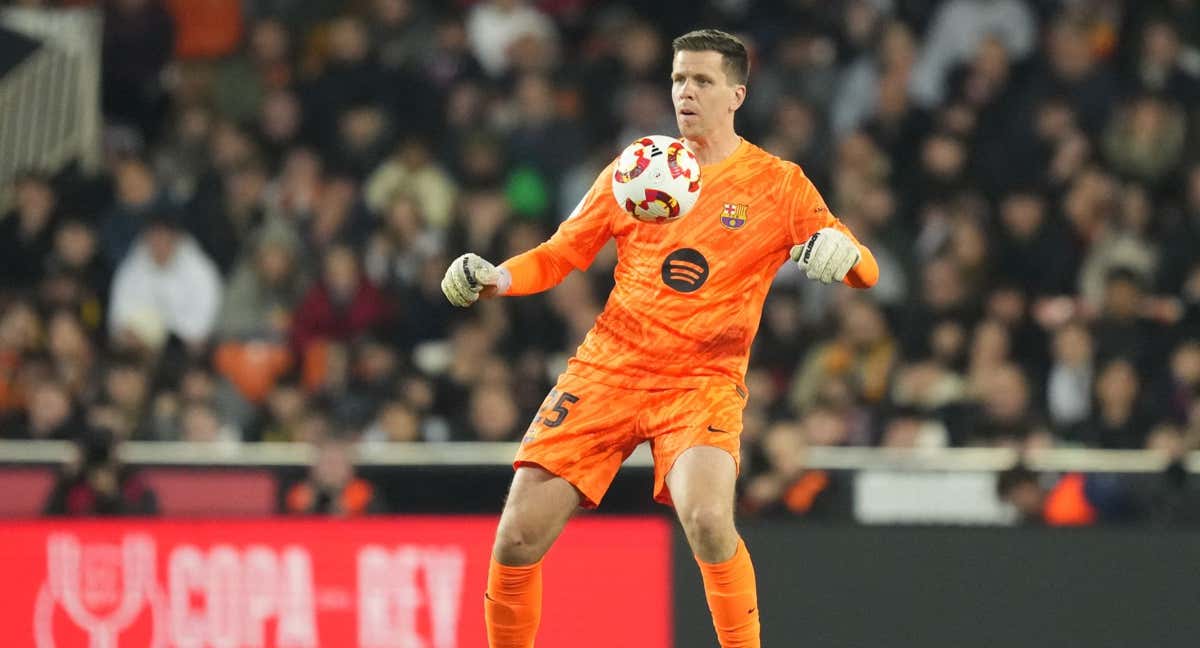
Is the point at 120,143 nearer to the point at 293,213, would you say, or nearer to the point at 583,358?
the point at 293,213

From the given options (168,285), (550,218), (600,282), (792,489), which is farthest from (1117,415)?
(168,285)

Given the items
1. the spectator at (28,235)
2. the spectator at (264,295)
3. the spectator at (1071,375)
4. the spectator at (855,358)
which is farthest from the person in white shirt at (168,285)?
the spectator at (1071,375)

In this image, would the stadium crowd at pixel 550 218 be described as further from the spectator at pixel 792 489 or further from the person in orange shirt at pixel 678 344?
the person in orange shirt at pixel 678 344

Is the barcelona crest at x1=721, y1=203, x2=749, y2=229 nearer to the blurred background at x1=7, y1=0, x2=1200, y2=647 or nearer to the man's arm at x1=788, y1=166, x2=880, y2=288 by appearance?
the man's arm at x1=788, y1=166, x2=880, y2=288

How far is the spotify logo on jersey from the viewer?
6.53m

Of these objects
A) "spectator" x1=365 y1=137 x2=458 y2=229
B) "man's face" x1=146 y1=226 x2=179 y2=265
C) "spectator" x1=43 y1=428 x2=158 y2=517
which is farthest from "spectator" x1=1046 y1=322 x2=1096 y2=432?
"man's face" x1=146 y1=226 x2=179 y2=265

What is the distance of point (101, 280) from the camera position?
12.4m

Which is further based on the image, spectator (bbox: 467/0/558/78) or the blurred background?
spectator (bbox: 467/0/558/78)

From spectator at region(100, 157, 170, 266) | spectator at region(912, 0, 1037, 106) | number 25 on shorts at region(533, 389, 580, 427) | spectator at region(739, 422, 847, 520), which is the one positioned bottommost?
spectator at region(739, 422, 847, 520)

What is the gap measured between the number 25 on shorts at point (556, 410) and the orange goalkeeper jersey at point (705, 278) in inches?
3.8

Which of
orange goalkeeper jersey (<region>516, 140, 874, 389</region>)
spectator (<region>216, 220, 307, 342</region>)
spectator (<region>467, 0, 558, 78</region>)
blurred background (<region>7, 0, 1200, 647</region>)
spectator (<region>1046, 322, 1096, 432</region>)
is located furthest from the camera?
spectator (<region>467, 0, 558, 78</region>)

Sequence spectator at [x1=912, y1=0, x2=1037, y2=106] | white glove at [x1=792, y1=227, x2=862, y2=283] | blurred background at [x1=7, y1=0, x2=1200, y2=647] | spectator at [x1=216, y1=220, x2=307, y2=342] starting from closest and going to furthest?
white glove at [x1=792, y1=227, x2=862, y2=283]
blurred background at [x1=7, y1=0, x2=1200, y2=647]
spectator at [x1=216, y1=220, x2=307, y2=342]
spectator at [x1=912, y1=0, x2=1037, y2=106]

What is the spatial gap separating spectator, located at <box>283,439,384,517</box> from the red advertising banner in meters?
0.99

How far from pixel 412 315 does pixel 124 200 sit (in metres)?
2.26
